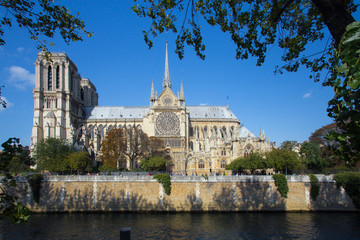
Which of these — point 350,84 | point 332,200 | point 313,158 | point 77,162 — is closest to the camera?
point 350,84

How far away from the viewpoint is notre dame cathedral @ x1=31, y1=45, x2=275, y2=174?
52.0 metres

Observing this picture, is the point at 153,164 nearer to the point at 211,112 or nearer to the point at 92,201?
the point at 92,201

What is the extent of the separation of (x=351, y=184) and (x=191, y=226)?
1732 cm

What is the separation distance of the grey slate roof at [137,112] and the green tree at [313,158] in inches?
980

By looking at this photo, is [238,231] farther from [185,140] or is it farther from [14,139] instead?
[185,140]

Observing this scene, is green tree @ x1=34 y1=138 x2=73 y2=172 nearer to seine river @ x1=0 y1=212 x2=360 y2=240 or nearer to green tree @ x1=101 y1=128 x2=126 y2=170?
green tree @ x1=101 y1=128 x2=126 y2=170

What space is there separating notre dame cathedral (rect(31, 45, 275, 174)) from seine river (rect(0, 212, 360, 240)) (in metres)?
24.0

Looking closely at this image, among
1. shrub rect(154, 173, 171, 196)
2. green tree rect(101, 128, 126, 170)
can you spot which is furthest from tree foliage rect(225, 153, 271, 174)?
green tree rect(101, 128, 126, 170)

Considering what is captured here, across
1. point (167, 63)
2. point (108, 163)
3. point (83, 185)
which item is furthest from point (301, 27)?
point (167, 63)

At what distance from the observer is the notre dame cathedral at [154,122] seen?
171ft

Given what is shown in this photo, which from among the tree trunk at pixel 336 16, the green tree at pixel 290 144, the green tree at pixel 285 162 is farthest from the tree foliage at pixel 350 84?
the green tree at pixel 290 144

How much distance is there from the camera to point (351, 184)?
29.1 metres

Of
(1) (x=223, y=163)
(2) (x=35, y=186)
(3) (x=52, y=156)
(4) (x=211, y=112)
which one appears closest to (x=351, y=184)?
(1) (x=223, y=163)

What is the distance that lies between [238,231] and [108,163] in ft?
86.2
